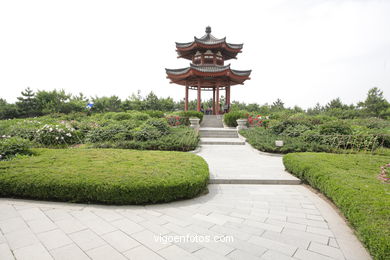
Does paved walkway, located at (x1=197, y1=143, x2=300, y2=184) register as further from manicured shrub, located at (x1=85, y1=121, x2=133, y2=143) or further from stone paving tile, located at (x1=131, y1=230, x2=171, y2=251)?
manicured shrub, located at (x1=85, y1=121, x2=133, y2=143)

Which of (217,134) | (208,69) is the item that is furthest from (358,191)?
(208,69)

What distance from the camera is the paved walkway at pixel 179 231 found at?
1.97 metres

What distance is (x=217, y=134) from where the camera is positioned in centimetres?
1228

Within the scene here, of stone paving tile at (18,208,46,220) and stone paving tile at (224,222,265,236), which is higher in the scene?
stone paving tile at (18,208,46,220)

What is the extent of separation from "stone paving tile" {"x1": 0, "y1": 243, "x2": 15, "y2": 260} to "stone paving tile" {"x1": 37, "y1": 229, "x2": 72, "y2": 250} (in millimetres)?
260

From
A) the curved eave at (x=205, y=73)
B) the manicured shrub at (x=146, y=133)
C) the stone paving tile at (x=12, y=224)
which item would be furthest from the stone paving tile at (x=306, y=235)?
the curved eave at (x=205, y=73)

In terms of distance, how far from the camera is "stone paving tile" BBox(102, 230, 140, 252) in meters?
2.03

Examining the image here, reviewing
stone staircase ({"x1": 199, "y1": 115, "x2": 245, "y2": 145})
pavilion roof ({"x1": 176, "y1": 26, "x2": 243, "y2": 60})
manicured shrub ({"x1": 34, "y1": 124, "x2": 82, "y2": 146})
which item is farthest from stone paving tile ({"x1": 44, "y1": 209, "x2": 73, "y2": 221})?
pavilion roof ({"x1": 176, "y1": 26, "x2": 243, "y2": 60})

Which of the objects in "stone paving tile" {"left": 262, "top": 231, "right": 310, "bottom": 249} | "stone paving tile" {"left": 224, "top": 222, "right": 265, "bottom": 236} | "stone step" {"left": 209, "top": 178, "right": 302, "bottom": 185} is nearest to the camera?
"stone paving tile" {"left": 262, "top": 231, "right": 310, "bottom": 249}

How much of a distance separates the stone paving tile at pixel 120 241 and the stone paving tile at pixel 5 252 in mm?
816

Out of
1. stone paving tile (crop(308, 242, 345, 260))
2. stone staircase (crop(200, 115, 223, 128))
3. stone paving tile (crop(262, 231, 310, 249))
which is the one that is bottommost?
stone paving tile (crop(308, 242, 345, 260))

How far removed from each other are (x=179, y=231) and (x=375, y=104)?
4341 cm

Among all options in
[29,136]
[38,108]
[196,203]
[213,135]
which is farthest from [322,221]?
[38,108]

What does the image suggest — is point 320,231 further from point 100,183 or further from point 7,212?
point 7,212
